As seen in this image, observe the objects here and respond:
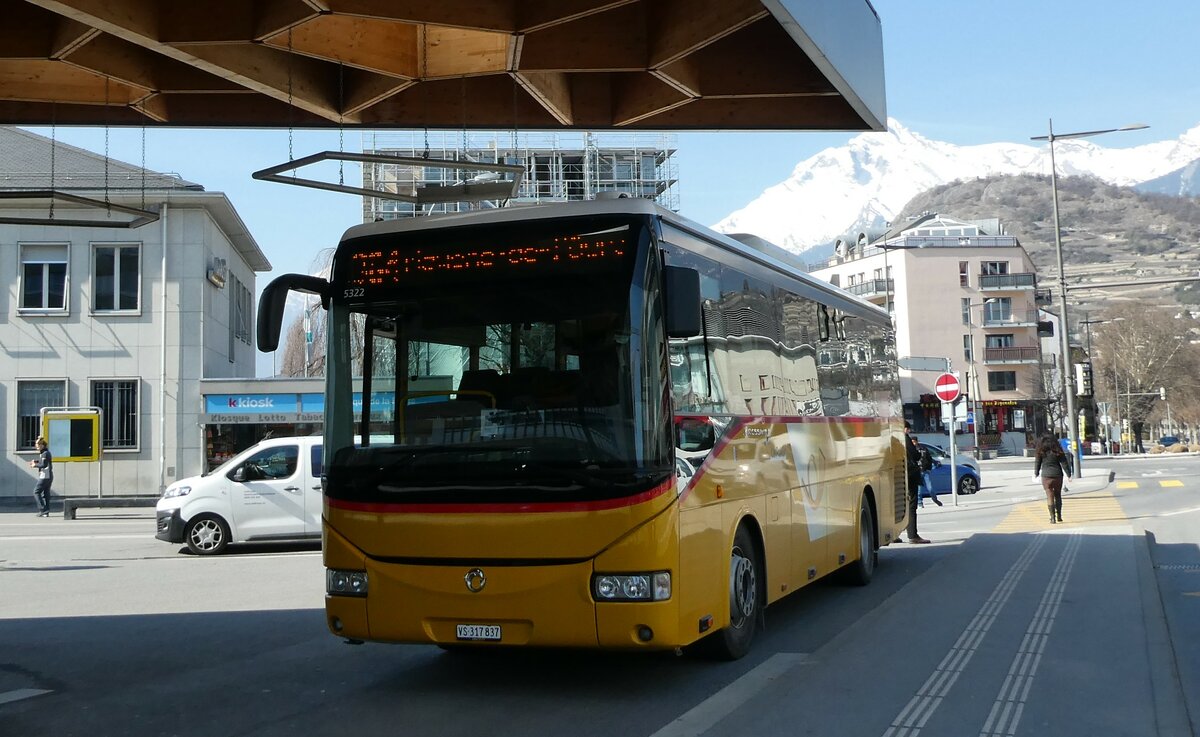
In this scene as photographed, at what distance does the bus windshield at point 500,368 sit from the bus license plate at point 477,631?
31.1 inches

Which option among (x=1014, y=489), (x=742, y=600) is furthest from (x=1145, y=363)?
(x=742, y=600)

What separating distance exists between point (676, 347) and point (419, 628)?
2.42 meters

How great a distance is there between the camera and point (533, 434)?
6879 millimetres

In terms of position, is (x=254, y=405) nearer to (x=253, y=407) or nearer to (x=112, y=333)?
(x=253, y=407)

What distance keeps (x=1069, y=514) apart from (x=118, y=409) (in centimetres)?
2827

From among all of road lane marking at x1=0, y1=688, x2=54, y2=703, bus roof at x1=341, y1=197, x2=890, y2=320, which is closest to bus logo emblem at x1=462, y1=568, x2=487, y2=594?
bus roof at x1=341, y1=197, x2=890, y2=320

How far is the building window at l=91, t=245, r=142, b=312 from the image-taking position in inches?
1423

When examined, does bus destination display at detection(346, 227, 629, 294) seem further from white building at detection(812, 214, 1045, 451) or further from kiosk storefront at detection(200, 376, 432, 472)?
white building at detection(812, 214, 1045, 451)

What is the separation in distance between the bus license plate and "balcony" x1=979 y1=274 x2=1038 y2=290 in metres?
87.7

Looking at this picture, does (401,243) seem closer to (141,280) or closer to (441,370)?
(441,370)

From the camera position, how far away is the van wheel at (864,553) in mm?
12453

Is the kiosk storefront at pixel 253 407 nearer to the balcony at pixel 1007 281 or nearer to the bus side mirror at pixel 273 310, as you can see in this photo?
the bus side mirror at pixel 273 310

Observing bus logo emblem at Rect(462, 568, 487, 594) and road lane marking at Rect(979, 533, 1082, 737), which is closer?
road lane marking at Rect(979, 533, 1082, 737)

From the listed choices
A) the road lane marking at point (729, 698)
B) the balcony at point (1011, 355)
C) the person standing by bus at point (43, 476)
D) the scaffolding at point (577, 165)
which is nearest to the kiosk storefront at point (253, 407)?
the person standing by bus at point (43, 476)
